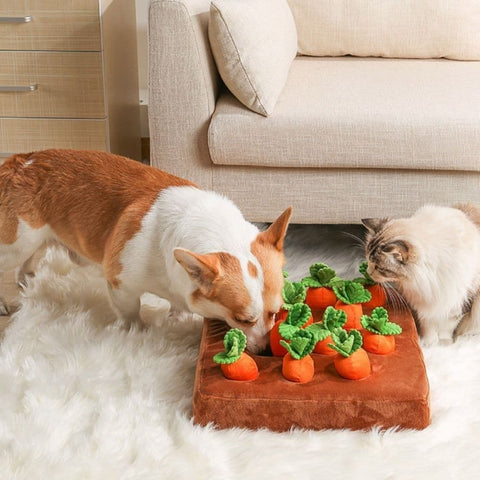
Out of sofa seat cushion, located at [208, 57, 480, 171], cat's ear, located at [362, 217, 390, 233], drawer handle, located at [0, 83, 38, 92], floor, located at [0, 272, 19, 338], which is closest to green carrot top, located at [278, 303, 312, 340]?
cat's ear, located at [362, 217, 390, 233]

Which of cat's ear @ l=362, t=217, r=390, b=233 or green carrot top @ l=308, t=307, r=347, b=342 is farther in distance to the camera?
cat's ear @ l=362, t=217, r=390, b=233

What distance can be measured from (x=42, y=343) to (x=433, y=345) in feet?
3.35

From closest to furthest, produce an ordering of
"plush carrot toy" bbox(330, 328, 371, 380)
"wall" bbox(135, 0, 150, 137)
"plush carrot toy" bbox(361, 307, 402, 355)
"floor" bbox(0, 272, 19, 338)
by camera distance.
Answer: "plush carrot toy" bbox(330, 328, 371, 380) < "plush carrot toy" bbox(361, 307, 402, 355) < "floor" bbox(0, 272, 19, 338) < "wall" bbox(135, 0, 150, 137)

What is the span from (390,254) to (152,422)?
0.70 meters

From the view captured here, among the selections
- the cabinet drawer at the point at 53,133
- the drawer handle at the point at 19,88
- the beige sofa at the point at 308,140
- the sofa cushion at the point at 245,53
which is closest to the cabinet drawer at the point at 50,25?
the drawer handle at the point at 19,88

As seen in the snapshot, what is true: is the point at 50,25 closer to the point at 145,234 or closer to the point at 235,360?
the point at 145,234

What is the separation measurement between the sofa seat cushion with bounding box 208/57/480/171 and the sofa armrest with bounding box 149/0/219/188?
65 millimetres

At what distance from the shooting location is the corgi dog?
176 centimetres

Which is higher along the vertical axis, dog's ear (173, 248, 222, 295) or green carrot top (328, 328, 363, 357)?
dog's ear (173, 248, 222, 295)

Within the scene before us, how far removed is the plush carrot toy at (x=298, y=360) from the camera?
1702 millimetres

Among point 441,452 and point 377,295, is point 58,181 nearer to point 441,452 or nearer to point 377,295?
point 377,295

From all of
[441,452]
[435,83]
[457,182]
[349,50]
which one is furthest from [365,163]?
[441,452]

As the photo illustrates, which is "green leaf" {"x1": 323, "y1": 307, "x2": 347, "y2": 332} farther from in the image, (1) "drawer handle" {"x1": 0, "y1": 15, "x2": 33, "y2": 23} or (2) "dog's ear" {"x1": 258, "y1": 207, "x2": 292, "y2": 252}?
(1) "drawer handle" {"x1": 0, "y1": 15, "x2": 33, "y2": 23}

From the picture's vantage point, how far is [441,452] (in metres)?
1.65
